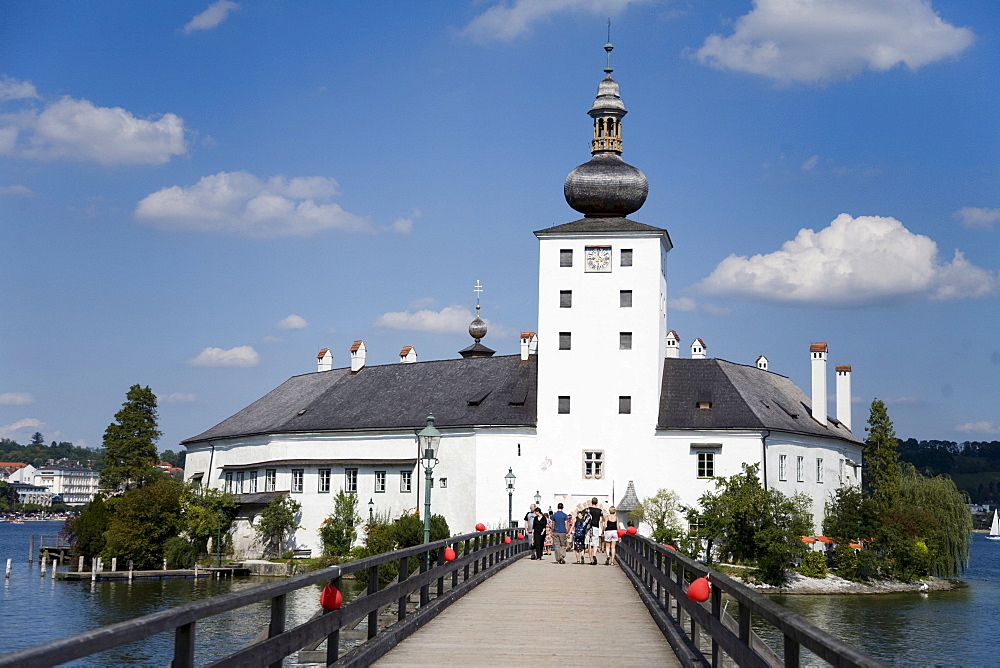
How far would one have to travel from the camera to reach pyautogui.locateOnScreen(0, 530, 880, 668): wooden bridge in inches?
233

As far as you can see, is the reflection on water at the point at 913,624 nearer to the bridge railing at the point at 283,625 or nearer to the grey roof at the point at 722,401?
the grey roof at the point at 722,401

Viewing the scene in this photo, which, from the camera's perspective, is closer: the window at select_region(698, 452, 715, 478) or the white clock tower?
the window at select_region(698, 452, 715, 478)

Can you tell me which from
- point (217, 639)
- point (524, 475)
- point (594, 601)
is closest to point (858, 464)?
point (524, 475)

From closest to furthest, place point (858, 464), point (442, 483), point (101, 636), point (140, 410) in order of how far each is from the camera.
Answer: point (101, 636) < point (442, 483) < point (858, 464) < point (140, 410)

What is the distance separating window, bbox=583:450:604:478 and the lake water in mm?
10173

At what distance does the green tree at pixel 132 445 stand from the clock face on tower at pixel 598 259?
35612 mm

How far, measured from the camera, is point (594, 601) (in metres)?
17.6

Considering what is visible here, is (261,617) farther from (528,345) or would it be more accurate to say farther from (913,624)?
(528,345)

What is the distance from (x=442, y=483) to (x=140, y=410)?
29.3m

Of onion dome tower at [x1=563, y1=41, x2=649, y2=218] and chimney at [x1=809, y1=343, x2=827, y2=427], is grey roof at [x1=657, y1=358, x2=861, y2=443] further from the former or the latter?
onion dome tower at [x1=563, y1=41, x2=649, y2=218]

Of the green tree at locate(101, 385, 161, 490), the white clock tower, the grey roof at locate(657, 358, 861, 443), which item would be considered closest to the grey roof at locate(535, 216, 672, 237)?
the white clock tower

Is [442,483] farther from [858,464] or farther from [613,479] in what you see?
[858,464]

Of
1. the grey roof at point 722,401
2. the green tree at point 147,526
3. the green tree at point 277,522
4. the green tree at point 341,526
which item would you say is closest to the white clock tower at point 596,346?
the grey roof at point 722,401

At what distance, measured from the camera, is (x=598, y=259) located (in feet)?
187
